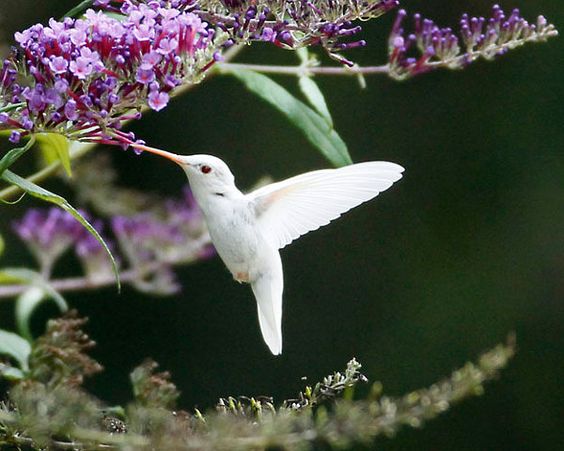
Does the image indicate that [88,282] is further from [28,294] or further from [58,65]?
[58,65]

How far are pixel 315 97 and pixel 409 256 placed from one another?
257 cm

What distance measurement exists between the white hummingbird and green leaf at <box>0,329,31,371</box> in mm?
269

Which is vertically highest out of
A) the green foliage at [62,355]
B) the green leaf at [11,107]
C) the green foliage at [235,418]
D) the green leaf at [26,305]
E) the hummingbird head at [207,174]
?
the green leaf at [11,107]

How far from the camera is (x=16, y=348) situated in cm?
127

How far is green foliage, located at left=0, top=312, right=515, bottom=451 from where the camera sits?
0.65 metres

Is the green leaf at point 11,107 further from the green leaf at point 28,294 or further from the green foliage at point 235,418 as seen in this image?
the green leaf at point 28,294

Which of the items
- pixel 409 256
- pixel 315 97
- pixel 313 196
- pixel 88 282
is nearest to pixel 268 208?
pixel 313 196

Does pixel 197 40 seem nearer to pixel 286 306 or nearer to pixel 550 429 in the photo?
pixel 286 306

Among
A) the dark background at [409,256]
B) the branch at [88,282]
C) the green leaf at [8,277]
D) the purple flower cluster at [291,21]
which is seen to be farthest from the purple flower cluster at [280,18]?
the dark background at [409,256]

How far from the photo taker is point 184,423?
0.77 metres

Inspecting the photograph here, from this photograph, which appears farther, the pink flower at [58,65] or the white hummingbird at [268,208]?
the white hummingbird at [268,208]

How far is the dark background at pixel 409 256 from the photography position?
11.8ft

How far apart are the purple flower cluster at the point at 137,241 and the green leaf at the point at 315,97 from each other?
59 cm

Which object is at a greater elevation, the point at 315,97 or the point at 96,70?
the point at 96,70
